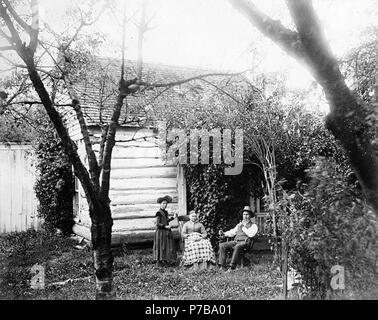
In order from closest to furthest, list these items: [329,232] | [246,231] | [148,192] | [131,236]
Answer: [329,232]
[246,231]
[131,236]
[148,192]

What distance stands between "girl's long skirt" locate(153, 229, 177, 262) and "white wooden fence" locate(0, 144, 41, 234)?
24.2 feet

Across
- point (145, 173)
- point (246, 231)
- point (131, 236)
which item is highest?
point (145, 173)

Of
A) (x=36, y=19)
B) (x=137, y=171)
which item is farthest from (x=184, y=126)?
(x=36, y=19)

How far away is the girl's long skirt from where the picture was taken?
30.9ft

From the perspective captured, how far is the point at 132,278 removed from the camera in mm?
8039

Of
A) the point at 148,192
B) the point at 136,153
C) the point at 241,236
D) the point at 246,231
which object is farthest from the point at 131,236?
the point at 246,231

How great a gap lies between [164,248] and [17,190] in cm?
838

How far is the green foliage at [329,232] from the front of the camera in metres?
4.51

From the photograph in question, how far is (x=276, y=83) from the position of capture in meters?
9.90

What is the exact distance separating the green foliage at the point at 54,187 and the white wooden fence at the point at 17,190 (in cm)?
123

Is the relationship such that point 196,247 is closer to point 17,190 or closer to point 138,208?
point 138,208

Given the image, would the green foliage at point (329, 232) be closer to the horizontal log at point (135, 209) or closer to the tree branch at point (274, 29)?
the tree branch at point (274, 29)

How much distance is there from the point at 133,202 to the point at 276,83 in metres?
5.21

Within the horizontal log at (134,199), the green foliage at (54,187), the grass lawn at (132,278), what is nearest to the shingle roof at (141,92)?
the horizontal log at (134,199)
